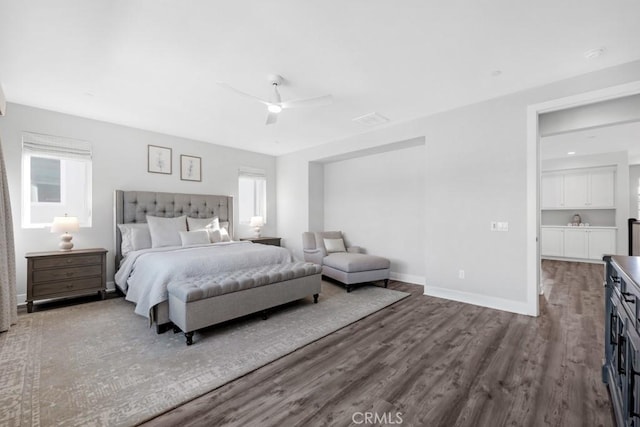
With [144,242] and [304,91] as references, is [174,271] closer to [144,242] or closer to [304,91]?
[144,242]

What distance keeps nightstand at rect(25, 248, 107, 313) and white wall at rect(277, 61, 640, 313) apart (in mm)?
4835

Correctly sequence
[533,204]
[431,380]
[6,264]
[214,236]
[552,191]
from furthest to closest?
[552,191]
[214,236]
[533,204]
[6,264]
[431,380]

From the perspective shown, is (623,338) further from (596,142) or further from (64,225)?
(596,142)

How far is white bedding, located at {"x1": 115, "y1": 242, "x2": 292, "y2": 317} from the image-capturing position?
9.57ft

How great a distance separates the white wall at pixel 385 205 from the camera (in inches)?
194

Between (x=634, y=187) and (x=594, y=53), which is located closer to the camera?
(x=594, y=53)

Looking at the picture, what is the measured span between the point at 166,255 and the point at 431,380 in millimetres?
3225

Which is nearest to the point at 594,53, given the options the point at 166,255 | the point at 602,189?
the point at 166,255

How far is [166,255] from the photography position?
11.5ft

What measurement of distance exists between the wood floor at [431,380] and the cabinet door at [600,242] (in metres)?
4.88

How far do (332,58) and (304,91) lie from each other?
0.72 m

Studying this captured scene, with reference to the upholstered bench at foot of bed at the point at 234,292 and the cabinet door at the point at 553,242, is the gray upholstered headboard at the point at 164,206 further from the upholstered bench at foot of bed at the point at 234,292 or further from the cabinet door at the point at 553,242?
the cabinet door at the point at 553,242

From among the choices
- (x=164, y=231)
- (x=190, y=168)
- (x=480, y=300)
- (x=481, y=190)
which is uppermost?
(x=190, y=168)

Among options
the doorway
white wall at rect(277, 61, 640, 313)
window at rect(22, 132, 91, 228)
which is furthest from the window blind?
the doorway
